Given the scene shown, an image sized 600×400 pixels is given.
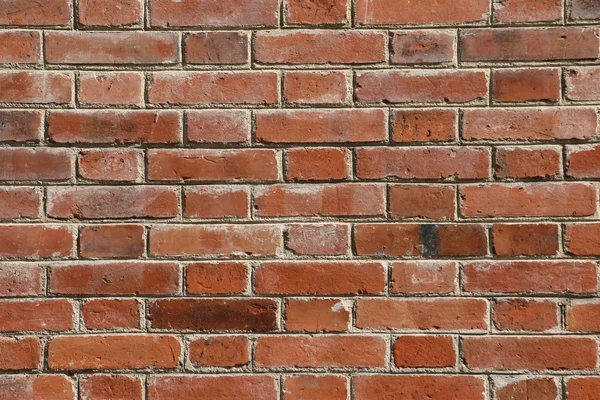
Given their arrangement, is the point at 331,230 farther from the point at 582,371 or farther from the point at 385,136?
the point at 582,371

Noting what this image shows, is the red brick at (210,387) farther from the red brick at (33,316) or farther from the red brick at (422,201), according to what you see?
the red brick at (422,201)

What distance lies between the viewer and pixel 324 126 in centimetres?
153

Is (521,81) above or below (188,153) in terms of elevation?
above

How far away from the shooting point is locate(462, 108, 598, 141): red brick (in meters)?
1.50

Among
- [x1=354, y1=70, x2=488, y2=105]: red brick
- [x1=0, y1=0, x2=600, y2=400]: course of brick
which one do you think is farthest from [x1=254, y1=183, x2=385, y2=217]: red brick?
[x1=354, y1=70, x2=488, y2=105]: red brick

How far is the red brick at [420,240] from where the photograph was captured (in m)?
1.51

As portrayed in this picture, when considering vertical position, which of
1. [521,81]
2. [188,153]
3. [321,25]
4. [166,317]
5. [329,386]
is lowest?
[329,386]

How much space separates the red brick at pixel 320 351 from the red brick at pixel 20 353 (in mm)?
508

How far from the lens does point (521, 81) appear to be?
1.51 meters

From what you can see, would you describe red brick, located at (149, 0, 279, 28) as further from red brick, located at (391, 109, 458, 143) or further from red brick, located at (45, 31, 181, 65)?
red brick, located at (391, 109, 458, 143)

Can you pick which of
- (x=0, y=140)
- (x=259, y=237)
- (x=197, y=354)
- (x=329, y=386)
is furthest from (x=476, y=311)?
(x=0, y=140)

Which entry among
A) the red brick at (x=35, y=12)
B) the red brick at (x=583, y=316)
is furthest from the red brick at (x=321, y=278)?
the red brick at (x=35, y=12)

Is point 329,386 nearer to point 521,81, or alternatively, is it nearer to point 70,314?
point 70,314

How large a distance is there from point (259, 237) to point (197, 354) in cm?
31
